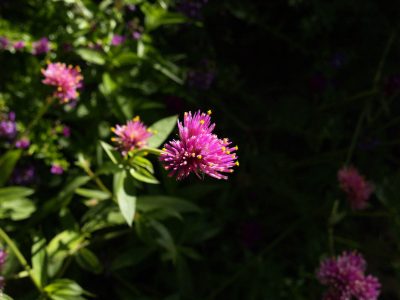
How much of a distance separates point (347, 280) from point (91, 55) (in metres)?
1.38

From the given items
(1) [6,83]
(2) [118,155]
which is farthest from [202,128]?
(1) [6,83]

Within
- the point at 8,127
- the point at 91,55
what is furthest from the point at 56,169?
the point at 91,55

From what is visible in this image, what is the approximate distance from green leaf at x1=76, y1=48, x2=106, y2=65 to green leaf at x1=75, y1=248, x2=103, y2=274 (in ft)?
2.51

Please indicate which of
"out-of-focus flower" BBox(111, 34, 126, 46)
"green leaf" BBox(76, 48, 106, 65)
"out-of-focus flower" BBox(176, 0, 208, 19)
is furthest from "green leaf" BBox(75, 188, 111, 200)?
"out-of-focus flower" BBox(176, 0, 208, 19)

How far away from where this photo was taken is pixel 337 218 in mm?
2102

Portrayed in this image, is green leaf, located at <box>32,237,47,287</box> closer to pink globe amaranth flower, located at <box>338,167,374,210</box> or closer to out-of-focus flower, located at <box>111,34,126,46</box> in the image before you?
out-of-focus flower, located at <box>111,34,126,46</box>

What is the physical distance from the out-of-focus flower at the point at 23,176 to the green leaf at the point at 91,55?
1.76 feet

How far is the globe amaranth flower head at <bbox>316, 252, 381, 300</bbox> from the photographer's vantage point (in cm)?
185

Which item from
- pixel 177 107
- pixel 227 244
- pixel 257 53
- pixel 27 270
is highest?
pixel 257 53

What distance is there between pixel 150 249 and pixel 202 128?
0.87m

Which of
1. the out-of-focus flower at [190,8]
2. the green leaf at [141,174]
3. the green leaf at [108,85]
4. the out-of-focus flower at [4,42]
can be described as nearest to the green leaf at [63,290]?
the green leaf at [141,174]

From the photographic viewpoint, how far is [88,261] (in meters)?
1.73

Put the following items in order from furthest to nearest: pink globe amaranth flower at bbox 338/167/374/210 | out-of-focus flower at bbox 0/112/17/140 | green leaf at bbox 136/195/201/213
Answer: pink globe amaranth flower at bbox 338/167/374/210 → out-of-focus flower at bbox 0/112/17/140 → green leaf at bbox 136/195/201/213

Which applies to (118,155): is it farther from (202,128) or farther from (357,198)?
(357,198)
